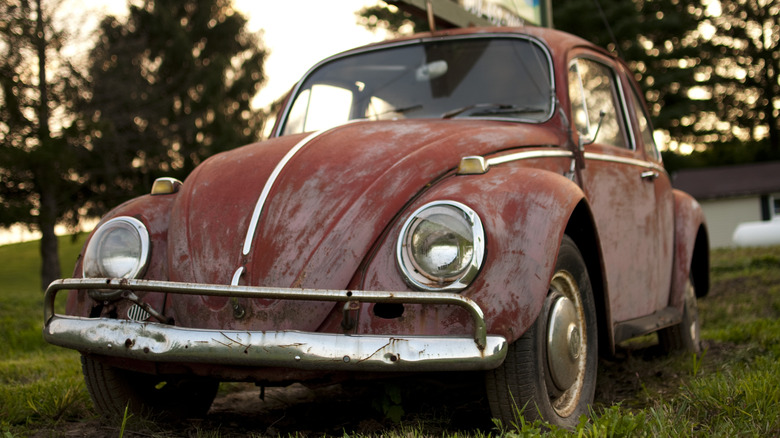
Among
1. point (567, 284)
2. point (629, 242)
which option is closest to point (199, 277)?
point (567, 284)

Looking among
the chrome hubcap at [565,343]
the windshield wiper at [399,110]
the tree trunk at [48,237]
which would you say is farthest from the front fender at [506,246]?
the tree trunk at [48,237]

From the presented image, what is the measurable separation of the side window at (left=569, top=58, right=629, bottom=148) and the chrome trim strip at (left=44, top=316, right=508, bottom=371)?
181 centimetres

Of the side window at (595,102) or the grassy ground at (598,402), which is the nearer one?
the grassy ground at (598,402)

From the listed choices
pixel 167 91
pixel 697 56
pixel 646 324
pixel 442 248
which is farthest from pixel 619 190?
pixel 697 56

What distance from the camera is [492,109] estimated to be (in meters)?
3.62

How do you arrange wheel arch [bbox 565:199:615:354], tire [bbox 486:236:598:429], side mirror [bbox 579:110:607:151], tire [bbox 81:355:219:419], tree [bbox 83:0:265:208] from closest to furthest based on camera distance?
1. tire [bbox 486:236:598:429]
2. tire [bbox 81:355:219:419]
3. wheel arch [bbox 565:199:615:354]
4. side mirror [bbox 579:110:607:151]
5. tree [bbox 83:0:265:208]

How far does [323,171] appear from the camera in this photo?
2.74 metres

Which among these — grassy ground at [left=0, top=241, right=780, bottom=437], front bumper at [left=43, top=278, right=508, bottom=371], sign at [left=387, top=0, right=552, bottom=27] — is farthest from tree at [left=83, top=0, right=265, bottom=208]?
front bumper at [left=43, top=278, right=508, bottom=371]

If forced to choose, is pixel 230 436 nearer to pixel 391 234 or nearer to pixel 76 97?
pixel 391 234

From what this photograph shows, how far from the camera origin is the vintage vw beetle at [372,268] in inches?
90.2

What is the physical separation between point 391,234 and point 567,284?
2.36 ft

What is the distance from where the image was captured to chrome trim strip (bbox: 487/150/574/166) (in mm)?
2917

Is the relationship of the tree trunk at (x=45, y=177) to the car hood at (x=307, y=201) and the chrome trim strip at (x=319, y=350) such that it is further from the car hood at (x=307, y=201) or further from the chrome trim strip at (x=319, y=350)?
the chrome trim strip at (x=319, y=350)

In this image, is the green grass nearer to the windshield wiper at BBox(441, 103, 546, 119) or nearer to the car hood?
the car hood
